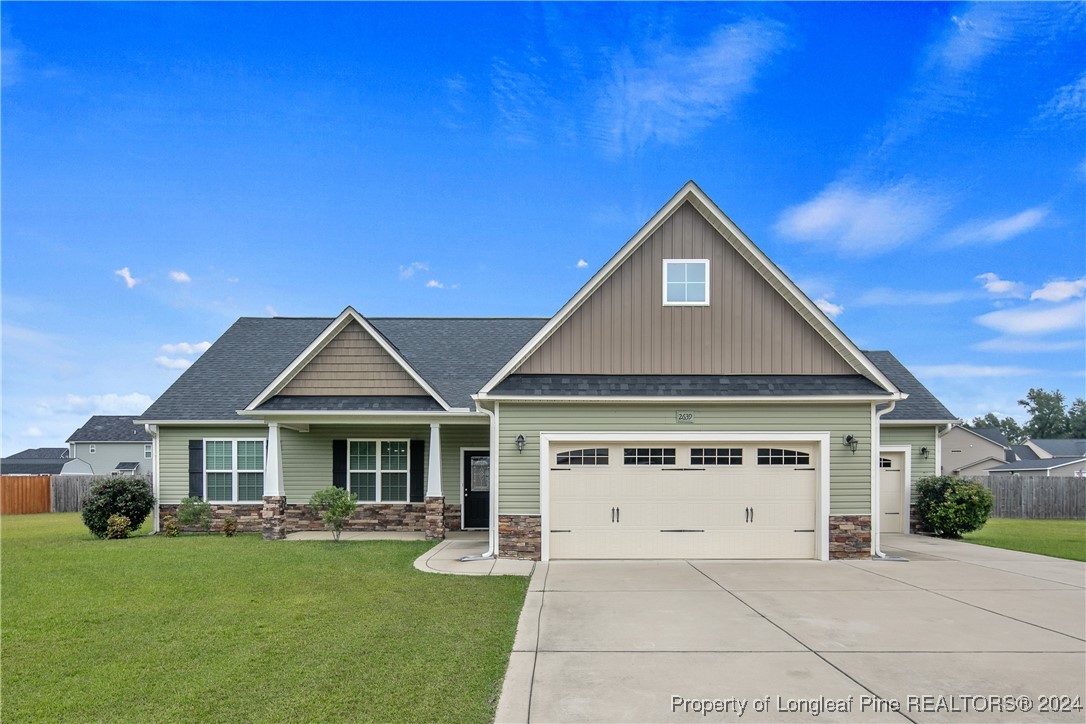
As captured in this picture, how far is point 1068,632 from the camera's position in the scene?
24.2ft

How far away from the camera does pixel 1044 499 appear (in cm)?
2498

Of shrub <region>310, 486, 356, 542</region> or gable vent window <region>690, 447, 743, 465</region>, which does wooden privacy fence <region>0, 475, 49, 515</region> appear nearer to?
shrub <region>310, 486, 356, 542</region>

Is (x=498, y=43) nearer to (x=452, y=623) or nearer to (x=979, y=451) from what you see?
(x=452, y=623)

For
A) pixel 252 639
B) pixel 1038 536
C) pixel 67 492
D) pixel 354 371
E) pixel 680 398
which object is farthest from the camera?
pixel 67 492

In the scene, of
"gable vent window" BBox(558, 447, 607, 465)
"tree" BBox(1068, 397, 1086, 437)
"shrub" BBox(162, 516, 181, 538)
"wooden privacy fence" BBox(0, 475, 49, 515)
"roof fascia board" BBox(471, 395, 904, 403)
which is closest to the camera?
"roof fascia board" BBox(471, 395, 904, 403)

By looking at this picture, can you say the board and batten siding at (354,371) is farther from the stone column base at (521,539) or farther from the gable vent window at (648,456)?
the gable vent window at (648,456)

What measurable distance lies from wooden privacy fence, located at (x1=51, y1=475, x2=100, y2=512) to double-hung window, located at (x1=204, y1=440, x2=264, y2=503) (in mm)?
15009

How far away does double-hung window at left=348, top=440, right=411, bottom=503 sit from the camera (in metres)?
16.7

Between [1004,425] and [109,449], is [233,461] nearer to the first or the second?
[109,449]

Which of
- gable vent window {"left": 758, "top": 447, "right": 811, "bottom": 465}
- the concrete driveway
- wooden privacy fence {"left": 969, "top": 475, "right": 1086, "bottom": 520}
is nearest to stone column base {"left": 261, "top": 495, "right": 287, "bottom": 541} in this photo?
the concrete driveway

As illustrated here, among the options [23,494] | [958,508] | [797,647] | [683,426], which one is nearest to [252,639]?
[797,647]

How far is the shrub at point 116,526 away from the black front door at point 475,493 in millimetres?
8380

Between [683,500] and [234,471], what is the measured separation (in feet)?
38.2

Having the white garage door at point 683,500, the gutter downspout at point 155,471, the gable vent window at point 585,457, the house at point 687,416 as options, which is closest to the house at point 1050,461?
the house at point 687,416
